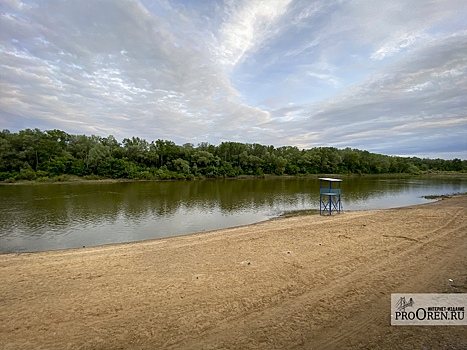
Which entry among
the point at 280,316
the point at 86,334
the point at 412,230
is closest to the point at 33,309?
the point at 86,334

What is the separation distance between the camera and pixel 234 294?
6121mm

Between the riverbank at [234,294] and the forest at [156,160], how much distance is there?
59481 mm

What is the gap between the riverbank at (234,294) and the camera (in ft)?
14.6

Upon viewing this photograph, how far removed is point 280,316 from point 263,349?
3.60 ft

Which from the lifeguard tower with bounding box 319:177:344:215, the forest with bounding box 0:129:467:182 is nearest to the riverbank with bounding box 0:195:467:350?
the lifeguard tower with bounding box 319:177:344:215

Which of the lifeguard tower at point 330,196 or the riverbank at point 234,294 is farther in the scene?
the lifeguard tower at point 330,196

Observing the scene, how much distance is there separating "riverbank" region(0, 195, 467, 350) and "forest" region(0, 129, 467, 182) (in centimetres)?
5948

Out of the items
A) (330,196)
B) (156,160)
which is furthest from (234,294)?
(156,160)

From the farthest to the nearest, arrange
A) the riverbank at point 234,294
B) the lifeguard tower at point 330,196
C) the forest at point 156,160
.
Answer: the forest at point 156,160
the lifeguard tower at point 330,196
the riverbank at point 234,294

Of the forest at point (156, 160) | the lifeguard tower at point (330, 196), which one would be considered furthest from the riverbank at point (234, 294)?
the forest at point (156, 160)

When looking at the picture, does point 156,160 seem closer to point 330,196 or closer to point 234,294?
point 330,196

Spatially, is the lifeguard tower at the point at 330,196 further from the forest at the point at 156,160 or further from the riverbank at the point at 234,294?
the forest at the point at 156,160

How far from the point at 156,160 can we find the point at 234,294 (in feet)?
243

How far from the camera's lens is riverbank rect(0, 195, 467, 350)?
4449 millimetres
